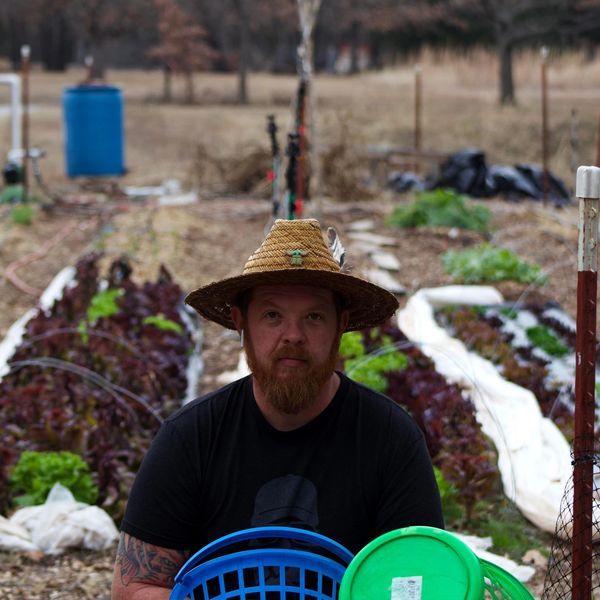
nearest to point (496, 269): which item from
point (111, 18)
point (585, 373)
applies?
point (585, 373)

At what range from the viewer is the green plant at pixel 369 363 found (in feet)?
19.7

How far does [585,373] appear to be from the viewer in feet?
8.91

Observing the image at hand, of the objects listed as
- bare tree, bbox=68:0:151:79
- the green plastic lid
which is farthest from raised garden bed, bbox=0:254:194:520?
bare tree, bbox=68:0:151:79

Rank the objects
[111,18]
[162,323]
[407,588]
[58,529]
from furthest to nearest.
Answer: [111,18] → [162,323] → [58,529] → [407,588]

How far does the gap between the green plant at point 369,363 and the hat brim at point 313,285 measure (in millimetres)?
2589

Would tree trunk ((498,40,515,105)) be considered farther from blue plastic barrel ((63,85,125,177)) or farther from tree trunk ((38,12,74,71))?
tree trunk ((38,12,74,71))

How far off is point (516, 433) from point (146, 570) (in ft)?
10.6

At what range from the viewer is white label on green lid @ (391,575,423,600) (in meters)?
2.17

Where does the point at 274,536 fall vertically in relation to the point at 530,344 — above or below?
above

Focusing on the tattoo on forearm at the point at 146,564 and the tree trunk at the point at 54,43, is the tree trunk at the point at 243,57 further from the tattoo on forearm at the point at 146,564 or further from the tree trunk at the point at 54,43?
the tattoo on forearm at the point at 146,564

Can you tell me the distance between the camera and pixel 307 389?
8.69ft

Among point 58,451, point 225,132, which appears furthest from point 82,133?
point 58,451

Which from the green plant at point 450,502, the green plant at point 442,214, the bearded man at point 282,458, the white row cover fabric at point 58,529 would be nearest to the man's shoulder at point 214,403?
the bearded man at point 282,458

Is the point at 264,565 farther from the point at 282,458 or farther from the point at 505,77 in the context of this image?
the point at 505,77
